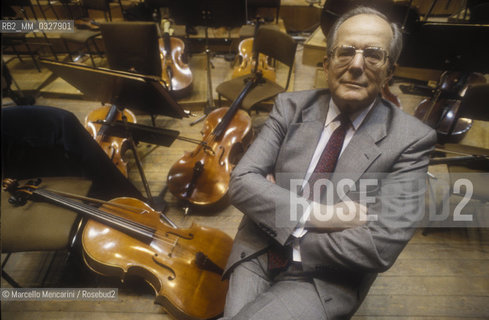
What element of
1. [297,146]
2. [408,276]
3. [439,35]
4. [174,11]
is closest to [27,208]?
[297,146]

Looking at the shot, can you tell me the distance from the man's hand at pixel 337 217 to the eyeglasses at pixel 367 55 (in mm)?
761

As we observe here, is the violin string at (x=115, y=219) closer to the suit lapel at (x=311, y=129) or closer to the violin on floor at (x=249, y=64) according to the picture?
the suit lapel at (x=311, y=129)

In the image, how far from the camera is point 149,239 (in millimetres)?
1796

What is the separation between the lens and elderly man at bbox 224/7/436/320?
1.33m

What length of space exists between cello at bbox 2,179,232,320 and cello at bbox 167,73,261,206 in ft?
1.94

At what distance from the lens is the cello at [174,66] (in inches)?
149

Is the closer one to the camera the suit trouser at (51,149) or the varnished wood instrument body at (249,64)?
the suit trouser at (51,149)

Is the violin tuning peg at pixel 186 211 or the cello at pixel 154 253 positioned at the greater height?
the cello at pixel 154 253

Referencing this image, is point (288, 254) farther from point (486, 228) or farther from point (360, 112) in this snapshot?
point (486, 228)

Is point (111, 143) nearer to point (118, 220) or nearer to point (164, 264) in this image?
point (118, 220)

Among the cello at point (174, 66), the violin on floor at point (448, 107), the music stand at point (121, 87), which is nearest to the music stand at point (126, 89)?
the music stand at point (121, 87)

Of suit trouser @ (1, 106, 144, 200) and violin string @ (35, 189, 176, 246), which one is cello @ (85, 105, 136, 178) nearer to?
suit trouser @ (1, 106, 144, 200)

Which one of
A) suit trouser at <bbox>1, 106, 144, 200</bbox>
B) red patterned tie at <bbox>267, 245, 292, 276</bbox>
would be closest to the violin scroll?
suit trouser at <bbox>1, 106, 144, 200</bbox>

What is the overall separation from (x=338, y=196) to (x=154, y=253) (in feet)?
4.06
